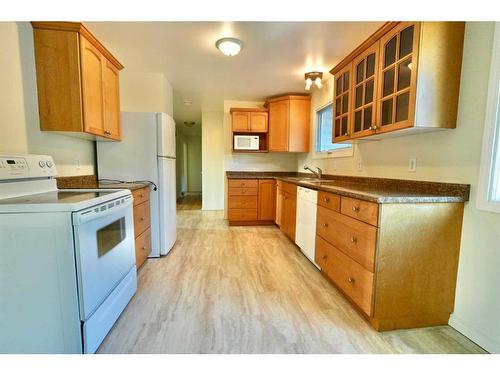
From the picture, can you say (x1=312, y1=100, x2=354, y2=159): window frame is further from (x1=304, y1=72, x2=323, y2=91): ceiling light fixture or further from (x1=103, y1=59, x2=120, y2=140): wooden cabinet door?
(x1=103, y1=59, x2=120, y2=140): wooden cabinet door

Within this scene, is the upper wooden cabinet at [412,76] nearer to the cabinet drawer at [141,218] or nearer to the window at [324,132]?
the window at [324,132]

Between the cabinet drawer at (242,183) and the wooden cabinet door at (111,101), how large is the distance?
1.95m

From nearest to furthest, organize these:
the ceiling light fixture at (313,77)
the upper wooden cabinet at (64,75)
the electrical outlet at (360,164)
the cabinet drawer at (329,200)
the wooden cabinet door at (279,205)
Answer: the upper wooden cabinet at (64,75) → the cabinet drawer at (329,200) → the electrical outlet at (360,164) → the ceiling light fixture at (313,77) → the wooden cabinet door at (279,205)

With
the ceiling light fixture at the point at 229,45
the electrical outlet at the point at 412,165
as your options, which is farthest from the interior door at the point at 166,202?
the electrical outlet at the point at 412,165

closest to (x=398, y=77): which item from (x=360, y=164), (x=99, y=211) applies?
(x=360, y=164)

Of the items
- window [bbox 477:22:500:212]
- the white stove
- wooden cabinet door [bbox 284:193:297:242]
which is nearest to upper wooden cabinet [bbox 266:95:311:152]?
wooden cabinet door [bbox 284:193:297:242]

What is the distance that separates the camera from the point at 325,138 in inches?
144

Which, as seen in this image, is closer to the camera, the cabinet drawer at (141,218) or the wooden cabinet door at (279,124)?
the cabinet drawer at (141,218)

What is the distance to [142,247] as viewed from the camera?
236 cm

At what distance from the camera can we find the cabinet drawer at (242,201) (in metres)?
4.04

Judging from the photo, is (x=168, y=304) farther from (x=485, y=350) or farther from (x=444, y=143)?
(x=444, y=143)

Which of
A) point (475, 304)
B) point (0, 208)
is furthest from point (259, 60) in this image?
point (475, 304)
